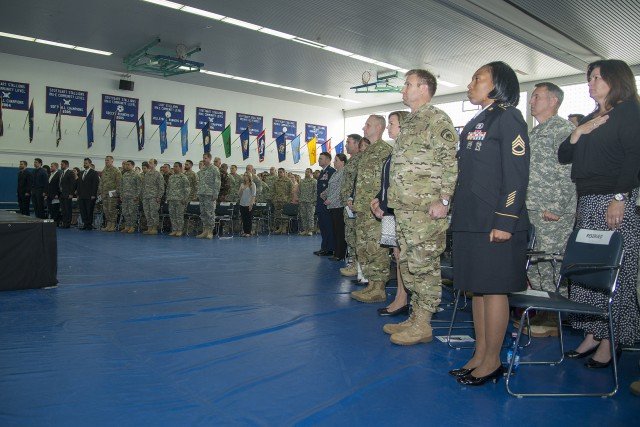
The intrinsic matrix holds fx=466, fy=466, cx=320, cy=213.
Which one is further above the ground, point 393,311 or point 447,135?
point 447,135

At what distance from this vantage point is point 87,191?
11430mm

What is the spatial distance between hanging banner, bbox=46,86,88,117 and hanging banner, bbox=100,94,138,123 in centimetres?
58

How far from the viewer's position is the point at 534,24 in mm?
9570

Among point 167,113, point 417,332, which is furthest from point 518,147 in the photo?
point 167,113

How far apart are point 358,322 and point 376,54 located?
10.2 m

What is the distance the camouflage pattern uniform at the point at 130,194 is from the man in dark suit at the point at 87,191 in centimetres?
74

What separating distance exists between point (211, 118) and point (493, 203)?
1581 centimetres

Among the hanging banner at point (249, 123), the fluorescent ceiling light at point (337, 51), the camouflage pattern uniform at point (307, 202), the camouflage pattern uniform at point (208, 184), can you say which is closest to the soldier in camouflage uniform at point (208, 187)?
the camouflage pattern uniform at point (208, 184)

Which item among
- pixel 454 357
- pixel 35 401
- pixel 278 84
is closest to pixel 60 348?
pixel 35 401

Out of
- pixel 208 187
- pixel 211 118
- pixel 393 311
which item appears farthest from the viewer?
pixel 211 118

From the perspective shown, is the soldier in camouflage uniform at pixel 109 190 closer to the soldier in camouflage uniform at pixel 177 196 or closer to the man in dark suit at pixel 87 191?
the man in dark suit at pixel 87 191

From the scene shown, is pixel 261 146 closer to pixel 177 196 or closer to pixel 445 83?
pixel 445 83

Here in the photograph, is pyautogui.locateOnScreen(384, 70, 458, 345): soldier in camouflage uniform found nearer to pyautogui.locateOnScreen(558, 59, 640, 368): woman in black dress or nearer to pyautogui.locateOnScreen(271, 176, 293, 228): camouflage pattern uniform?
pyautogui.locateOnScreen(558, 59, 640, 368): woman in black dress

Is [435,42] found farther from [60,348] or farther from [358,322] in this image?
[60,348]
